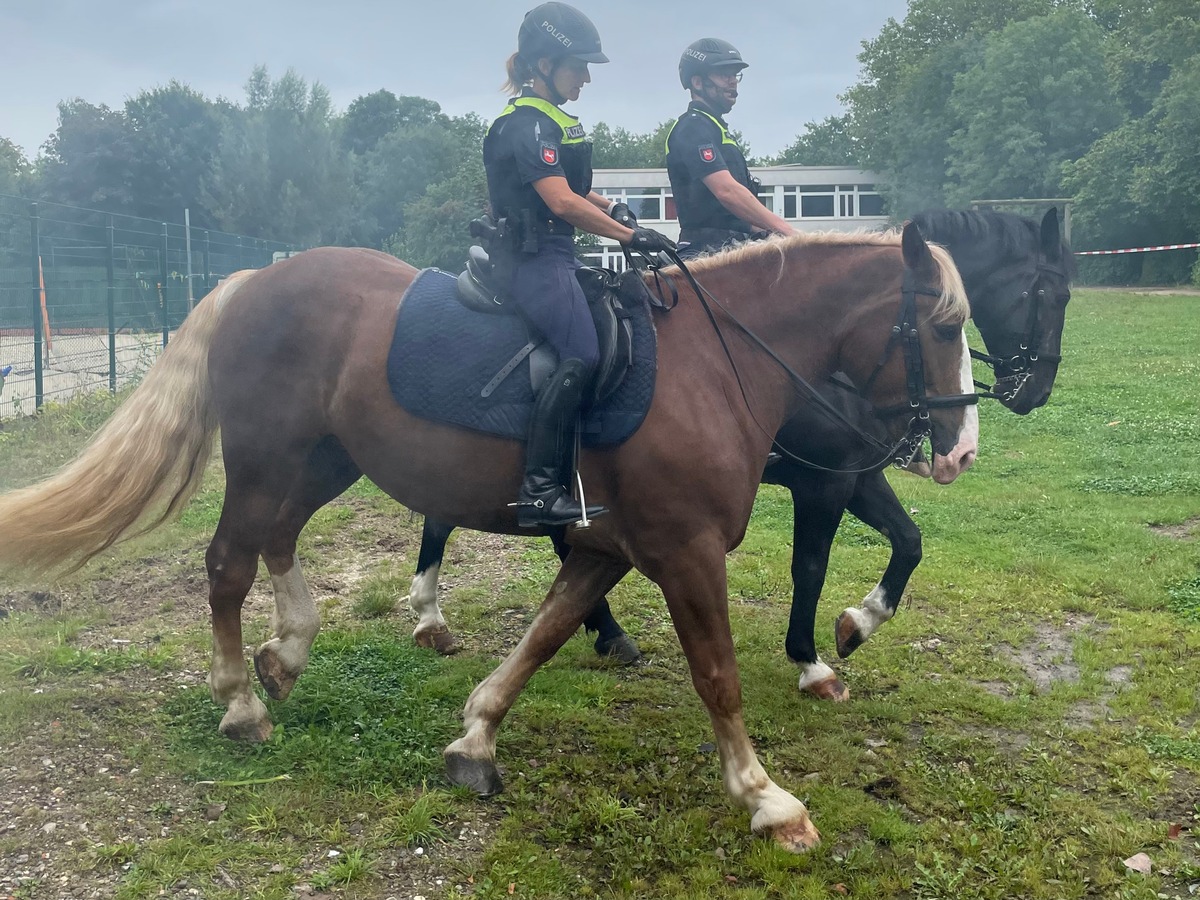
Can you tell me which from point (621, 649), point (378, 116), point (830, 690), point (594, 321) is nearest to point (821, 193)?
point (378, 116)

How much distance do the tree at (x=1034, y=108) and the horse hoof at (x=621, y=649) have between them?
4789 centimetres

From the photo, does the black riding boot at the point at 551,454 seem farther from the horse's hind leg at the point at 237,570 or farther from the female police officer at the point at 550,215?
the horse's hind leg at the point at 237,570

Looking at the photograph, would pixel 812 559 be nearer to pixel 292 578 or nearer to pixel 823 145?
pixel 292 578

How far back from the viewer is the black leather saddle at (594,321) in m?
3.94

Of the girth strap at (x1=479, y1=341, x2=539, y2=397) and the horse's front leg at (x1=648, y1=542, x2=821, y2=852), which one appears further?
the girth strap at (x1=479, y1=341, x2=539, y2=397)

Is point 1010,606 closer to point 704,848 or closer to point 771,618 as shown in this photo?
point 771,618

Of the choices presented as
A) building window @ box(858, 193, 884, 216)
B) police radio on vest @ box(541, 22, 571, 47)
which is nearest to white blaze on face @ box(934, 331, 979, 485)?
police radio on vest @ box(541, 22, 571, 47)

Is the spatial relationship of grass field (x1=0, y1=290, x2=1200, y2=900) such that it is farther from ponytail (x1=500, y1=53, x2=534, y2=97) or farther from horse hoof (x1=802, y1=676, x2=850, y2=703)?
ponytail (x1=500, y1=53, x2=534, y2=97)

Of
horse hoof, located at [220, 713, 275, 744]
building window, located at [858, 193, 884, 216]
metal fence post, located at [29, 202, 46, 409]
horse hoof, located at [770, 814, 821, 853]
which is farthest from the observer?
building window, located at [858, 193, 884, 216]

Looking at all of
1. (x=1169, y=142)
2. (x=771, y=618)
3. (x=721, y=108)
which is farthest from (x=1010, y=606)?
(x=1169, y=142)

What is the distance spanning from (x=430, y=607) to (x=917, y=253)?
3410mm

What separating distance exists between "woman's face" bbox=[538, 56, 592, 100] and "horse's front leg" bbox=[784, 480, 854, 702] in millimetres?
2246

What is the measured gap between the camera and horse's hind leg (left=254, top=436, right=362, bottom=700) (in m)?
4.73

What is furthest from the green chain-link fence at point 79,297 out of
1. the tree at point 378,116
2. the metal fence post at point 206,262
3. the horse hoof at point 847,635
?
the tree at point 378,116
